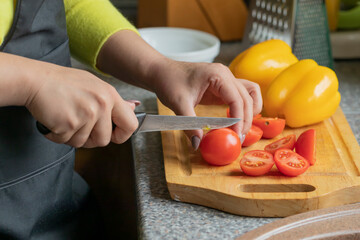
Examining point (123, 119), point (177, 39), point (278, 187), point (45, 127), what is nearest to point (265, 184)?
point (278, 187)

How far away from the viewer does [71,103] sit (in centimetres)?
73

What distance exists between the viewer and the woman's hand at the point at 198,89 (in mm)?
949

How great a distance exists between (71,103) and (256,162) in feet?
1.21

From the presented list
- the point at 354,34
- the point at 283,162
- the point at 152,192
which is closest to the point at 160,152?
the point at 152,192

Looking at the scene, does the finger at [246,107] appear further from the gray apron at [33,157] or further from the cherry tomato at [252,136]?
the gray apron at [33,157]

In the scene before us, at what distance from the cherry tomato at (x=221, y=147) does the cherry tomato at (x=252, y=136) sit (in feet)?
0.23

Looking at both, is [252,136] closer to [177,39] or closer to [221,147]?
[221,147]

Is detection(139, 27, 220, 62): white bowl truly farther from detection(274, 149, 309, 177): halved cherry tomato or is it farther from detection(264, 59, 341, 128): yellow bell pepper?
detection(274, 149, 309, 177): halved cherry tomato

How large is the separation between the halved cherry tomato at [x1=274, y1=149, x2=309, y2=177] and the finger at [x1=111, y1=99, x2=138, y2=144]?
0.89 ft

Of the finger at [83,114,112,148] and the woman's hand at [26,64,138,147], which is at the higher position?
the woman's hand at [26,64,138,147]

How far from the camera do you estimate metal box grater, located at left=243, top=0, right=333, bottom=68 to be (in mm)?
1390

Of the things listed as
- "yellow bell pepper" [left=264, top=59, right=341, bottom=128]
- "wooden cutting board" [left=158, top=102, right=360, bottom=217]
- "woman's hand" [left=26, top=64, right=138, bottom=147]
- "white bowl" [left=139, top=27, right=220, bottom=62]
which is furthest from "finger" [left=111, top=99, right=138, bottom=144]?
"white bowl" [left=139, top=27, right=220, bottom=62]

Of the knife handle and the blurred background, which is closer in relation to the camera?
the knife handle

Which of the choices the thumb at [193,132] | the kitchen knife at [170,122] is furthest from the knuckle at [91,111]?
the thumb at [193,132]
